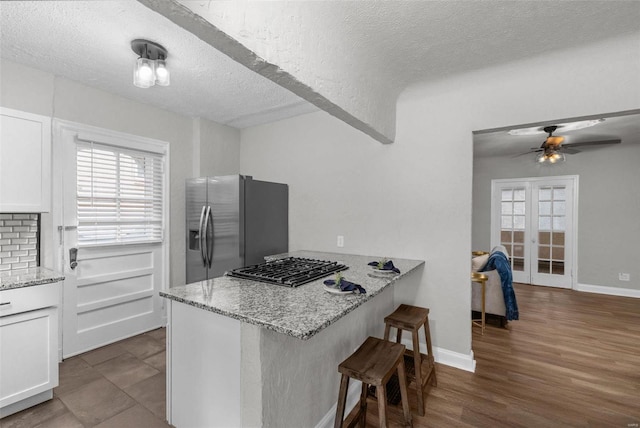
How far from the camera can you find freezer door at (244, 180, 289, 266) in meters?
3.03

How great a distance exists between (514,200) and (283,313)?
6.01 meters

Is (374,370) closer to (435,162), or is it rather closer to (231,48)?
(231,48)

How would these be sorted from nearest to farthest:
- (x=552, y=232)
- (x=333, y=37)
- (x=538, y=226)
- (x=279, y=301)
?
(x=279, y=301) < (x=333, y=37) < (x=552, y=232) < (x=538, y=226)

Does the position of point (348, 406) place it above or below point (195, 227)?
below

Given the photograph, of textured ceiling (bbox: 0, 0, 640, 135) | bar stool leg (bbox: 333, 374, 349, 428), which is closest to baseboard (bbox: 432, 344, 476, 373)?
bar stool leg (bbox: 333, 374, 349, 428)

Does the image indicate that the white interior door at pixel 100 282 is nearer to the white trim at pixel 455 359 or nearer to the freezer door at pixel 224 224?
the freezer door at pixel 224 224

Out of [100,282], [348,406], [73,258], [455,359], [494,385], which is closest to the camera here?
[348,406]

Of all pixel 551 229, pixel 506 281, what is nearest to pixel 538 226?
pixel 551 229

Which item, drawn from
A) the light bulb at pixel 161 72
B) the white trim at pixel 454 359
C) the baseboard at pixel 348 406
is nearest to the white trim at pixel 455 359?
the white trim at pixel 454 359

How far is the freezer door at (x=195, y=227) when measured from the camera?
325cm

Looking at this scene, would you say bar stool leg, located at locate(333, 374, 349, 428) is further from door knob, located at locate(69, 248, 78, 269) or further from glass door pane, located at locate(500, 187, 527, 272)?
glass door pane, located at locate(500, 187, 527, 272)

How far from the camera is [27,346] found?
1.95 m

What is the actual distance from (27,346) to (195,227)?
1680 mm

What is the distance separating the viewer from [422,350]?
8.91 ft
